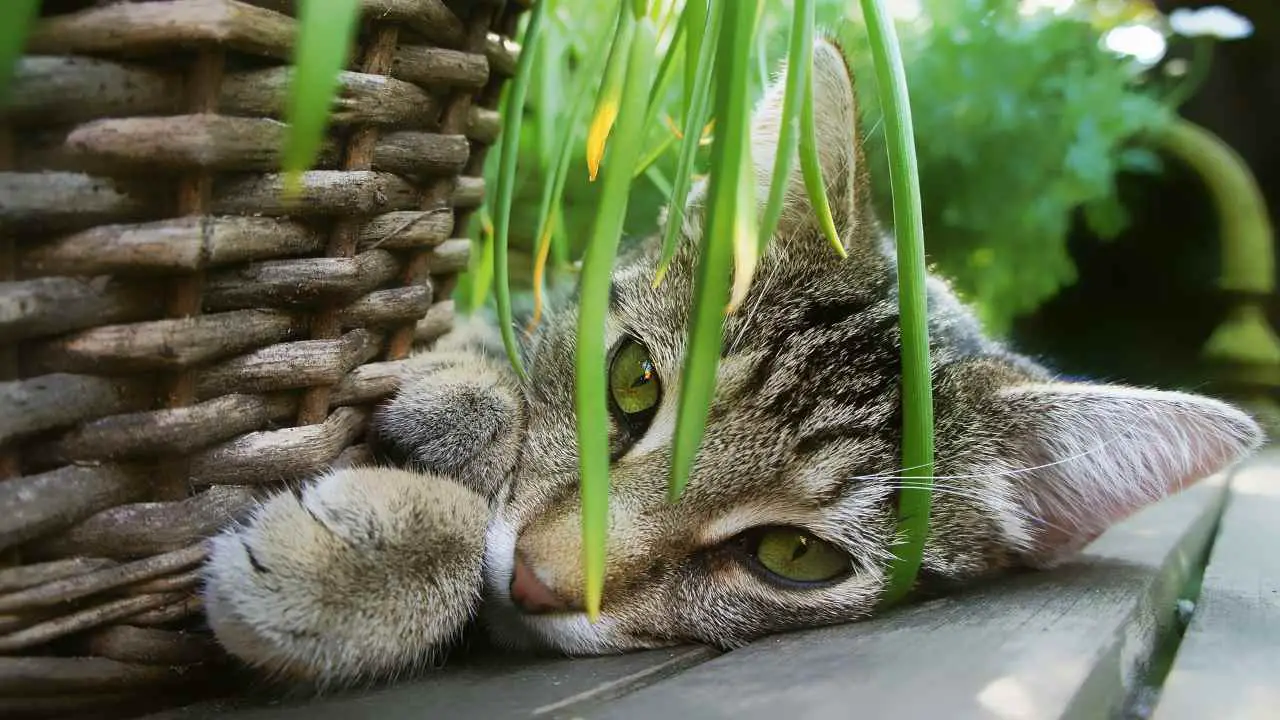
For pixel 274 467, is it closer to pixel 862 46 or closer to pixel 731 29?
pixel 731 29

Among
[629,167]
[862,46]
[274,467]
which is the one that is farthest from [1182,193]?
[274,467]

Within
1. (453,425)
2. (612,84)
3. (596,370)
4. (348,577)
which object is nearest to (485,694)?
(348,577)

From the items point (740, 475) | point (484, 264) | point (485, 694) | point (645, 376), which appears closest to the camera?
point (485, 694)

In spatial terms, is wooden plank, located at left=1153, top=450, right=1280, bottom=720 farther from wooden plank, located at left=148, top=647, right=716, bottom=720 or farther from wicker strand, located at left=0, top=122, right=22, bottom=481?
wicker strand, located at left=0, top=122, right=22, bottom=481

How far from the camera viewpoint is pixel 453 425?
928 millimetres

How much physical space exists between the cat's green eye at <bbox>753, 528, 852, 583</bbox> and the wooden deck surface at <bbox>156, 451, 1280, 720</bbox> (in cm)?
8

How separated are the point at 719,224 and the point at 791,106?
0.10m

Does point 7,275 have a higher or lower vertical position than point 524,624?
higher

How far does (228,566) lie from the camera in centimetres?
62

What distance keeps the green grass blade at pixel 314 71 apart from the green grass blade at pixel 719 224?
0.21 metres

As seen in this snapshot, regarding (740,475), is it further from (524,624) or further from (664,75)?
(664,75)

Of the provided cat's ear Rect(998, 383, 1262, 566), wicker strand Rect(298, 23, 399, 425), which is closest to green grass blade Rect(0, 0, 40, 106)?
wicker strand Rect(298, 23, 399, 425)

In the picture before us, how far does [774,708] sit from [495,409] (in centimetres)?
51

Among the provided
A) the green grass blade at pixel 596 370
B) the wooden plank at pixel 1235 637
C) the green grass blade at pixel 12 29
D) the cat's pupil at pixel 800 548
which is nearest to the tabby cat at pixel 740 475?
the cat's pupil at pixel 800 548
